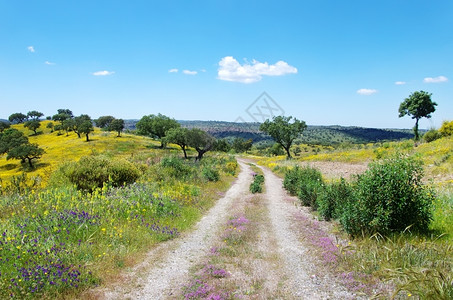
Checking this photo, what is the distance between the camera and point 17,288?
4535 mm

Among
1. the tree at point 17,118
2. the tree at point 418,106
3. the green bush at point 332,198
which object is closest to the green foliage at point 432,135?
the tree at point 418,106

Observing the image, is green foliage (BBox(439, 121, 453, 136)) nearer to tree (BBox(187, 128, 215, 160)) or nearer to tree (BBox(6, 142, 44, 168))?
tree (BBox(187, 128, 215, 160))

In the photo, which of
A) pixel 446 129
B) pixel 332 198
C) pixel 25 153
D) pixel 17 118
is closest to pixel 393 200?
pixel 332 198

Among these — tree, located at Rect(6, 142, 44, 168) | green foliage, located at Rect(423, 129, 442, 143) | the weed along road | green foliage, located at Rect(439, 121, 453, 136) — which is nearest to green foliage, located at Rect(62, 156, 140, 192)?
the weed along road

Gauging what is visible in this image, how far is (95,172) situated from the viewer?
45.3ft

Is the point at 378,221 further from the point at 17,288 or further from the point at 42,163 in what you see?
the point at 42,163

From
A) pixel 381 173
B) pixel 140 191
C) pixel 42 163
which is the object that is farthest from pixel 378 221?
pixel 42 163

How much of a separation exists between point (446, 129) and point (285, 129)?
2609 cm

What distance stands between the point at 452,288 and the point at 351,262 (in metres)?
2.13

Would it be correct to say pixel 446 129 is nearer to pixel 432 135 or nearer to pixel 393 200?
pixel 432 135

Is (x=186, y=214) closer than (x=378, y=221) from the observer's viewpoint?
No

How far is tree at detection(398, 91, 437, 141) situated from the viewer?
4034 cm

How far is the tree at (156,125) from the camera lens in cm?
7088

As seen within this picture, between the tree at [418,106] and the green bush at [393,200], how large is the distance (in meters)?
40.5
